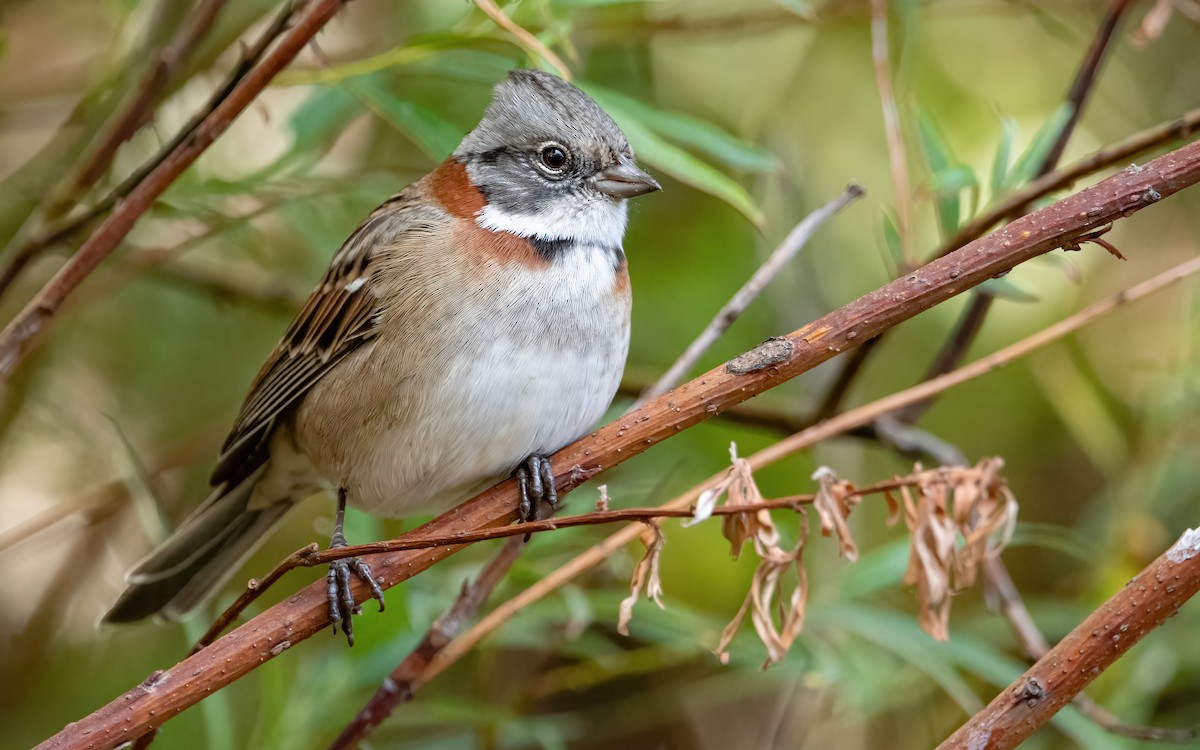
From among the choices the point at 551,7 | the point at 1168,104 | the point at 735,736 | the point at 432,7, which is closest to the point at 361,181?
the point at 432,7

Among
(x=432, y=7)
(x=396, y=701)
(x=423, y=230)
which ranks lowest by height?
(x=396, y=701)

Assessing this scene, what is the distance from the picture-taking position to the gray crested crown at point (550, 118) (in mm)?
2688

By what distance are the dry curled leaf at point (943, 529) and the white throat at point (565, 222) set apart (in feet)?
3.01

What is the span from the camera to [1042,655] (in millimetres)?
2453

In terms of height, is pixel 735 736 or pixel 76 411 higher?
pixel 76 411

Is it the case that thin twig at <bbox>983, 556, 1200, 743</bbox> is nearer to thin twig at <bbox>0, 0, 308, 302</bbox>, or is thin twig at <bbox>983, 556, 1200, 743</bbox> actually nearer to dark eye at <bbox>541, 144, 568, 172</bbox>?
dark eye at <bbox>541, 144, 568, 172</bbox>

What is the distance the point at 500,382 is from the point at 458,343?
4.5 inches

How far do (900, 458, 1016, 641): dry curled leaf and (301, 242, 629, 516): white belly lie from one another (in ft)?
2.45

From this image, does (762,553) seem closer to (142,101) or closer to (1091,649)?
(1091,649)

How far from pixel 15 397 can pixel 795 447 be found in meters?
2.10

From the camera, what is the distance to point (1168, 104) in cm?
423

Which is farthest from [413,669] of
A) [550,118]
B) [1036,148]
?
[1036,148]

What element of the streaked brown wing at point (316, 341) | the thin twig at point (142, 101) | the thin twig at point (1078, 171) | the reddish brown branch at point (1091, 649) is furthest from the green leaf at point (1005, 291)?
the thin twig at point (142, 101)

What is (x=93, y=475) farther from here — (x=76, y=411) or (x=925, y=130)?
(x=925, y=130)
